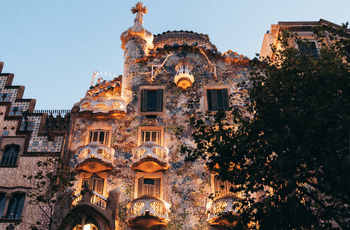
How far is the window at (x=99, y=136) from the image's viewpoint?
2361cm

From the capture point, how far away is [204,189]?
2173cm

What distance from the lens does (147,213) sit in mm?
19688

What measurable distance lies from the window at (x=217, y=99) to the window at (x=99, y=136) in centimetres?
628

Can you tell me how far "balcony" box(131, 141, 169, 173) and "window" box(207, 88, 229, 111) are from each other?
4.51 m

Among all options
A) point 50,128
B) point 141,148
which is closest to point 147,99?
point 141,148

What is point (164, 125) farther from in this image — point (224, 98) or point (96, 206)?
point (96, 206)

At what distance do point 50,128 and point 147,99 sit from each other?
5880mm

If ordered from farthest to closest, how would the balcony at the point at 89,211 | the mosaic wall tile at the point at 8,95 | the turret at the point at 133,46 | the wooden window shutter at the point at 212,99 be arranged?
the turret at the point at 133,46 → the wooden window shutter at the point at 212,99 → the mosaic wall tile at the point at 8,95 → the balcony at the point at 89,211

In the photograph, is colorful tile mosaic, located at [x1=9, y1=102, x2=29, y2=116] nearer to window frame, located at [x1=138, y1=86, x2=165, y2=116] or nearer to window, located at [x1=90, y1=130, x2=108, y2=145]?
window, located at [x1=90, y1=130, x2=108, y2=145]

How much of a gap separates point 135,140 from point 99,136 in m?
2.06

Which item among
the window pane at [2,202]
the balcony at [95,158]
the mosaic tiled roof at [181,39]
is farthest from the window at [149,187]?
the mosaic tiled roof at [181,39]

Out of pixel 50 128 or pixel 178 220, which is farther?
pixel 50 128

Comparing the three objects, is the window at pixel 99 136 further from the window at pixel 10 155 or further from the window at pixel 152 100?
the window at pixel 10 155

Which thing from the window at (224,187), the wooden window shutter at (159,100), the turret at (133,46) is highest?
the turret at (133,46)
